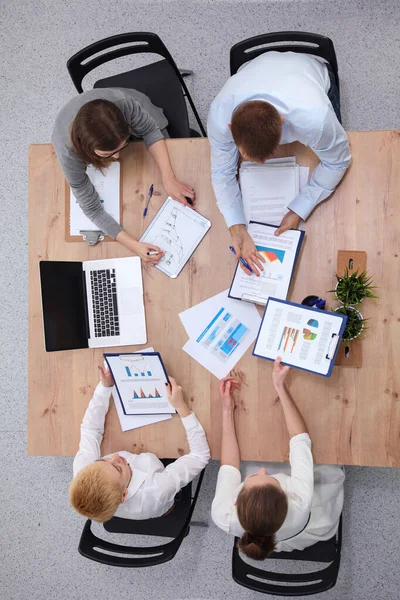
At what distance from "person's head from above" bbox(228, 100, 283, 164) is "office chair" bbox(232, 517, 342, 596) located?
1.34 m

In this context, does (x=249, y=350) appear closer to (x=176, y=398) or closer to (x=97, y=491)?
(x=176, y=398)

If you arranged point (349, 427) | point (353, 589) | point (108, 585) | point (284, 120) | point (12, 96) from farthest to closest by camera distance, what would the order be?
point (12, 96) < point (108, 585) < point (353, 589) < point (349, 427) < point (284, 120)

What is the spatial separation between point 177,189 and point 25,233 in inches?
44.9

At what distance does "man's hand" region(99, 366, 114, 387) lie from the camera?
1.64m

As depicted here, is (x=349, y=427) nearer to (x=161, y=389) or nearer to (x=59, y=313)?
(x=161, y=389)

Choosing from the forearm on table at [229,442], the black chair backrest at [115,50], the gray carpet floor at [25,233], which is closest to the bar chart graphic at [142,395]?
the forearm on table at [229,442]

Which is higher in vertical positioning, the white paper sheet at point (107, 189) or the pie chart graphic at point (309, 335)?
the white paper sheet at point (107, 189)

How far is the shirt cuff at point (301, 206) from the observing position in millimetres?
1521

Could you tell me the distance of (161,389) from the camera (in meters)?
1.63

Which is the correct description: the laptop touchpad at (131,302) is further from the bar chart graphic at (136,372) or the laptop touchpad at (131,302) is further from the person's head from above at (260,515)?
the person's head from above at (260,515)

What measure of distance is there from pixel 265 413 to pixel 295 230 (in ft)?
2.01

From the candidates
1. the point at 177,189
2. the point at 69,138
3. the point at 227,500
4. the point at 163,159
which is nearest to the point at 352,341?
the point at 227,500

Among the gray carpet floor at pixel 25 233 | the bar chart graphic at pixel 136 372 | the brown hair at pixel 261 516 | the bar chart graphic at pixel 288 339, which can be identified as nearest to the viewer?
the brown hair at pixel 261 516

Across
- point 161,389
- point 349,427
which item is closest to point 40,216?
point 161,389
